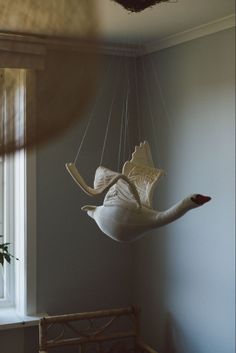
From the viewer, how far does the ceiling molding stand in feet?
8.10

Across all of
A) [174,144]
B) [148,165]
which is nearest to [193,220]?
[174,144]

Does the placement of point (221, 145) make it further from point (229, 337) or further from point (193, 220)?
point (229, 337)

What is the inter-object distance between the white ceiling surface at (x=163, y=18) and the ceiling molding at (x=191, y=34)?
0.02m

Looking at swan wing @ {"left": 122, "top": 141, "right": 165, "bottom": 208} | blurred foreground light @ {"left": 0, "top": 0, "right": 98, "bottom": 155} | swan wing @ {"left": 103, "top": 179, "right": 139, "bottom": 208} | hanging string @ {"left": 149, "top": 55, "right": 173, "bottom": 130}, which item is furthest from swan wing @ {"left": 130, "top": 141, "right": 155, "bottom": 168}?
blurred foreground light @ {"left": 0, "top": 0, "right": 98, "bottom": 155}

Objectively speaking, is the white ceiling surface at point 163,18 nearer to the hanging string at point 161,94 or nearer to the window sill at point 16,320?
the hanging string at point 161,94

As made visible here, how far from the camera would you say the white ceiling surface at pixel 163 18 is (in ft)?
7.39

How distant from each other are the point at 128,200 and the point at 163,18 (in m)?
1.13

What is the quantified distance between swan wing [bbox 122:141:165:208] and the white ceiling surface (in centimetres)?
59

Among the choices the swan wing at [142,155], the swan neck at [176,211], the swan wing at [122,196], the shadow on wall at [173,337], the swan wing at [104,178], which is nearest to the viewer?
the swan neck at [176,211]

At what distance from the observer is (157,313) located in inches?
119

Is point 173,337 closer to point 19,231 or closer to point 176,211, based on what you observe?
point 19,231

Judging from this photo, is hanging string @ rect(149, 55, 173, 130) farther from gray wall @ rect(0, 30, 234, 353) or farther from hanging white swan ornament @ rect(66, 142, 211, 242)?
hanging white swan ornament @ rect(66, 142, 211, 242)

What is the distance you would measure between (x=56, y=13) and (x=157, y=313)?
9.49 ft

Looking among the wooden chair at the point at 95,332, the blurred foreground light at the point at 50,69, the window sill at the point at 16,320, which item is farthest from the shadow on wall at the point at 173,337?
the blurred foreground light at the point at 50,69
